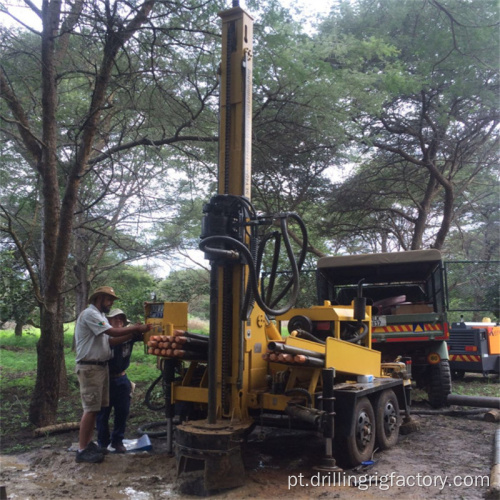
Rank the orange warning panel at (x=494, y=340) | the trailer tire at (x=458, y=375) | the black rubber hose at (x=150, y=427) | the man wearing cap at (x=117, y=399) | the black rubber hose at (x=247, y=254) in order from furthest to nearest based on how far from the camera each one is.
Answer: the trailer tire at (x=458, y=375) < the orange warning panel at (x=494, y=340) < the black rubber hose at (x=150, y=427) < the man wearing cap at (x=117, y=399) < the black rubber hose at (x=247, y=254)

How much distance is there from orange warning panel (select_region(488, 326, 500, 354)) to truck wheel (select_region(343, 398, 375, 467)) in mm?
7717

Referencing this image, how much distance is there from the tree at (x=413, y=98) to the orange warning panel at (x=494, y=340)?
3.49 m

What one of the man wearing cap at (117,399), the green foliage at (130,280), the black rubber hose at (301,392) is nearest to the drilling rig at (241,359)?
the black rubber hose at (301,392)

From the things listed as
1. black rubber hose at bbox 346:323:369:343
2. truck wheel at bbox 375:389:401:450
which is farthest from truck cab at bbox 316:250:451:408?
truck wheel at bbox 375:389:401:450

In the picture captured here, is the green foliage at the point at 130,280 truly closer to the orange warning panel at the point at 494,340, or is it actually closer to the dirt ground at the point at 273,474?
the orange warning panel at the point at 494,340

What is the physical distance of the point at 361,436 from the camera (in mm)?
5910

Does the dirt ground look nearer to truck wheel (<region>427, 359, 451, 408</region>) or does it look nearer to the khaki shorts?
the khaki shorts

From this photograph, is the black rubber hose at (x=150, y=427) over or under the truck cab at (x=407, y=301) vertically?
under

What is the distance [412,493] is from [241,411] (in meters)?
1.77

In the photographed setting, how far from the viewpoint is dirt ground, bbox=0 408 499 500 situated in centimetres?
500

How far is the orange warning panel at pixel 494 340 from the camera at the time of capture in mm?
12773

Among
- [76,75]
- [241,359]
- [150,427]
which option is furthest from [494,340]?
[76,75]

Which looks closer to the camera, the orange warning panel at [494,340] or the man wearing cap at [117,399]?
the man wearing cap at [117,399]

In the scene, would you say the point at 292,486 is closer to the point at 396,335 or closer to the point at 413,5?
the point at 396,335
